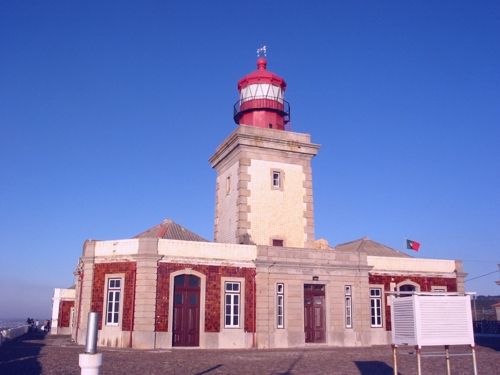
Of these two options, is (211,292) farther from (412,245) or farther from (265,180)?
(412,245)

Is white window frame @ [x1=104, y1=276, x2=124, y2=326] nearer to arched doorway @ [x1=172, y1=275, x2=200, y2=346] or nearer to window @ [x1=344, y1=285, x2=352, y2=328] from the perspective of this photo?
arched doorway @ [x1=172, y1=275, x2=200, y2=346]

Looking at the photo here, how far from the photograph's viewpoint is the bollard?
4852 millimetres

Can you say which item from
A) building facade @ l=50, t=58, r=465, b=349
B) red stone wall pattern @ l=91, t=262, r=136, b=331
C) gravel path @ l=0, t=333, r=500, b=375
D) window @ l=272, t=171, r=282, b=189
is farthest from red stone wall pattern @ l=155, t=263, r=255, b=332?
window @ l=272, t=171, r=282, b=189

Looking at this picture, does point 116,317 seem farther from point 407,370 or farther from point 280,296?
point 407,370

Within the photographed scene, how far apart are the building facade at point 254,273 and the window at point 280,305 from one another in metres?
0.04

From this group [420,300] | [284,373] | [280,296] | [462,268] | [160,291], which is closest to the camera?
[420,300]

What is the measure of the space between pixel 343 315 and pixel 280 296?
302cm

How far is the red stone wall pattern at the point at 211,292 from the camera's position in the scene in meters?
19.6

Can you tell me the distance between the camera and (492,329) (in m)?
34.8

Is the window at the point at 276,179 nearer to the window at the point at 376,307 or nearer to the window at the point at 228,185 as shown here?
the window at the point at 228,185

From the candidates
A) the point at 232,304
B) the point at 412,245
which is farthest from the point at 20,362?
the point at 412,245

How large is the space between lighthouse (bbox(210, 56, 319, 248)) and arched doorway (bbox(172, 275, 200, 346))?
149 inches

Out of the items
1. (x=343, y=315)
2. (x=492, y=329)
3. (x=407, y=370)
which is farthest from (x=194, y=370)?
(x=492, y=329)

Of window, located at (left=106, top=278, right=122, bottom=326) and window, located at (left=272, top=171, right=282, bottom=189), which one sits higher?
window, located at (left=272, top=171, right=282, bottom=189)
